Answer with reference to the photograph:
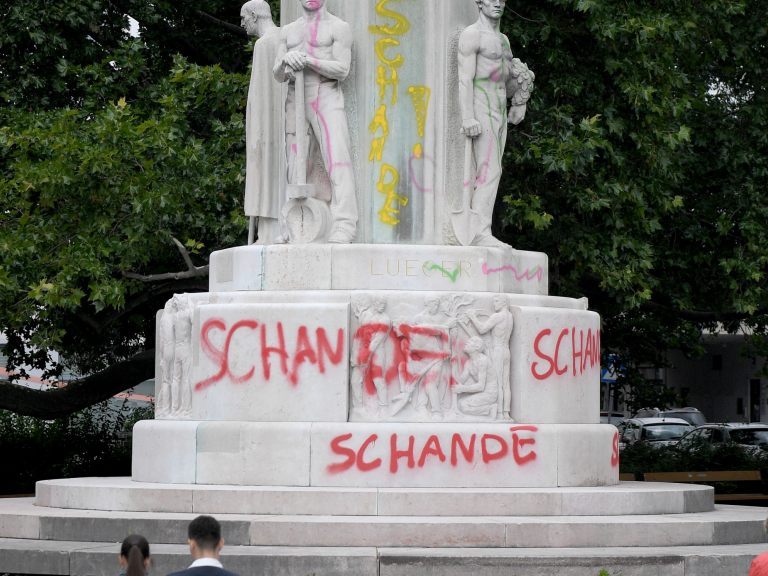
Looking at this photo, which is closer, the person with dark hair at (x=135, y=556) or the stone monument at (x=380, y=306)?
the person with dark hair at (x=135, y=556)

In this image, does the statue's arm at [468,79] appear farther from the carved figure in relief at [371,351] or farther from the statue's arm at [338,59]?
the carved figure in relief at [371,351]

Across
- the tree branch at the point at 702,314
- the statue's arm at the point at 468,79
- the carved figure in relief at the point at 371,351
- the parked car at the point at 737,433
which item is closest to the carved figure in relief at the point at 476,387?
the carved figure in relief at the point at 371,351

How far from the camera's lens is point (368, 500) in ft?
43.0

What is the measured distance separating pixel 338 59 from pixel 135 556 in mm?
7859

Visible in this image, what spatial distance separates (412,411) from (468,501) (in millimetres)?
1269

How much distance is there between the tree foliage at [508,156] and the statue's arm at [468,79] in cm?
615

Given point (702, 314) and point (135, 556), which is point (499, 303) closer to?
point (135, 556)

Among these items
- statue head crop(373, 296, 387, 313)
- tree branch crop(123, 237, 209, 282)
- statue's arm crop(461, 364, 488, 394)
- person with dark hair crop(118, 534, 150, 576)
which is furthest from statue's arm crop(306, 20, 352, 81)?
person with dark hair crop(118, 534, 150, 576)

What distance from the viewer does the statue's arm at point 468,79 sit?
15.2m

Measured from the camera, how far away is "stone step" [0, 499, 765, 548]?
12.4m

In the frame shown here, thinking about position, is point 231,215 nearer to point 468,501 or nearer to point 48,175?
point 48,175

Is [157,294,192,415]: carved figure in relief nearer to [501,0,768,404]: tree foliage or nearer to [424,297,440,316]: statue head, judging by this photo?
[424,297,440,316]: statue head

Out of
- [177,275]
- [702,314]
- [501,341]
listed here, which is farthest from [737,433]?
[501,341]

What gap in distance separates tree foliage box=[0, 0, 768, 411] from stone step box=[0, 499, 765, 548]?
25.2 feet
